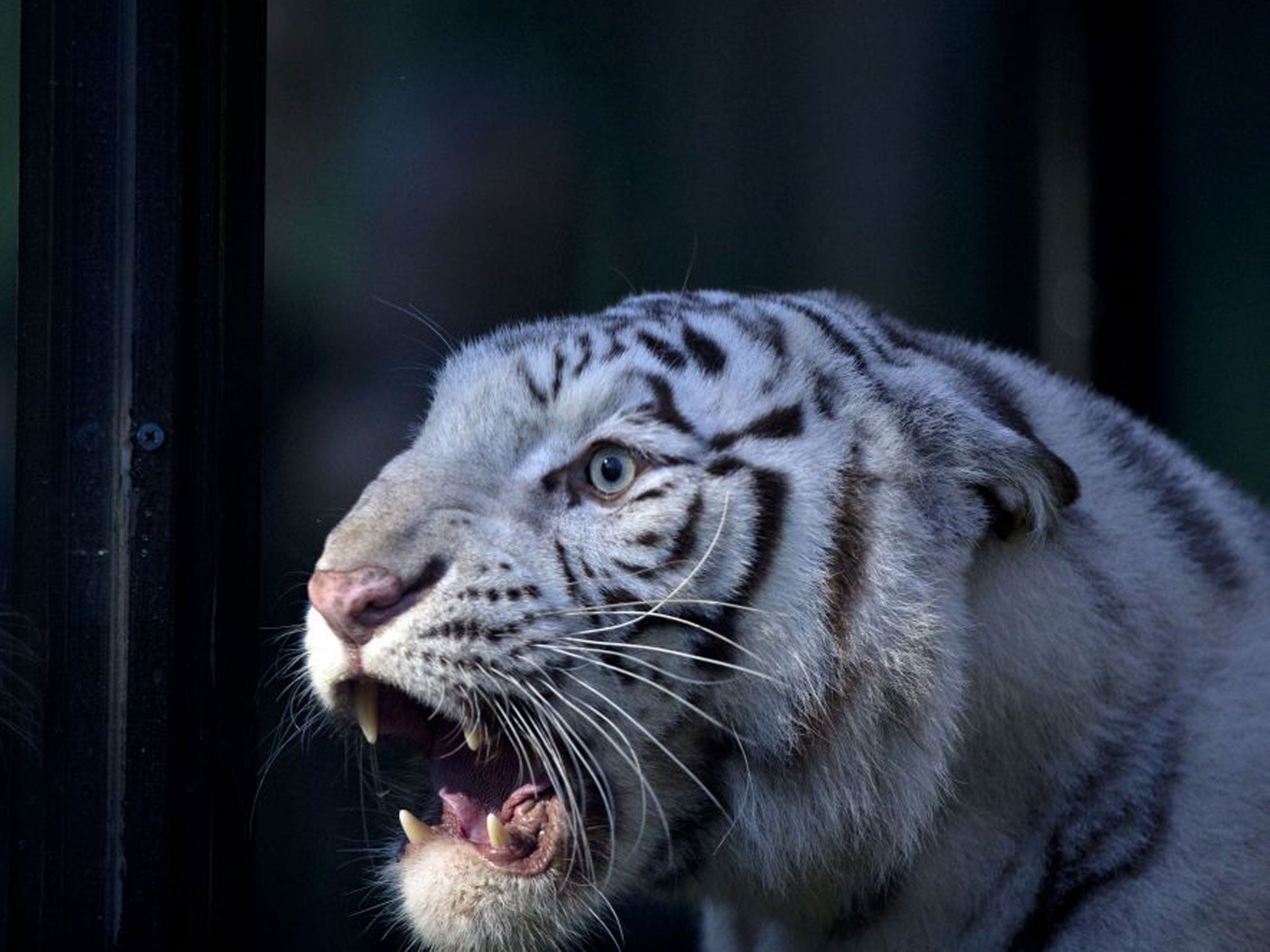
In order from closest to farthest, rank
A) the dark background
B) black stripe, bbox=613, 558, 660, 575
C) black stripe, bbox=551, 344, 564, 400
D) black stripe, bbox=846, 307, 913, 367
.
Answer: black stripe, bbox=613, 558, 660, 575 → black stripe, bbox=551, 344, 564, 400 → black stripe, bbox=846, 307, 913, 367 → the dark background

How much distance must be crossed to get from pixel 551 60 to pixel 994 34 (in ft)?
3.76

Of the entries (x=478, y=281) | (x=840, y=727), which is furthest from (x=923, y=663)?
(x=478, y=281)

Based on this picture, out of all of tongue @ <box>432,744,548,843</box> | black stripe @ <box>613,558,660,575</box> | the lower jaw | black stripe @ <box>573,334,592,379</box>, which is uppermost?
black stripe @ <box>573,334,592,379</box>

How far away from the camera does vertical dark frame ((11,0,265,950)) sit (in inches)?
70.2

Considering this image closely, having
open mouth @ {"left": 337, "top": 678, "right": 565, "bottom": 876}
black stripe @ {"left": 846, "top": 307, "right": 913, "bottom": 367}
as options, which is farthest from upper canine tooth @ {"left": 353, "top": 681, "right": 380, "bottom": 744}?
black stripe @ {"left": 846, "top": 307, "right": 913, "bottom": 367}

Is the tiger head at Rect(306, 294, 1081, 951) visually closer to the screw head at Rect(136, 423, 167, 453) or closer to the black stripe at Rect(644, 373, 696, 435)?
the black stripe at Rect(644, 373, 696, 435)

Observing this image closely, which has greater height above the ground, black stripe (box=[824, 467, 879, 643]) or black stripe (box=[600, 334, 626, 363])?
black stripe (box=[600, 334, 626, 363])

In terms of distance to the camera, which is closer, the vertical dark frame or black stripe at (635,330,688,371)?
black stripe at (635,330,688,371)

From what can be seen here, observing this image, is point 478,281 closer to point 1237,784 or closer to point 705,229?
point 705,229

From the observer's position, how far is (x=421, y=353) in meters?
2.33

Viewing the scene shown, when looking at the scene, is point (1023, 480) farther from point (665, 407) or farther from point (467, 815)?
point (467, 815)

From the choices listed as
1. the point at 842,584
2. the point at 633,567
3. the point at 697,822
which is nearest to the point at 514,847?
the point at 697,822

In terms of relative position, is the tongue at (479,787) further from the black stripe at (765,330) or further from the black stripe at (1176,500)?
the black stripe at (1176,500)

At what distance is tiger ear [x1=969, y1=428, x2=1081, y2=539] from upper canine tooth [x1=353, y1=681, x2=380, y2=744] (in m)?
0.65
